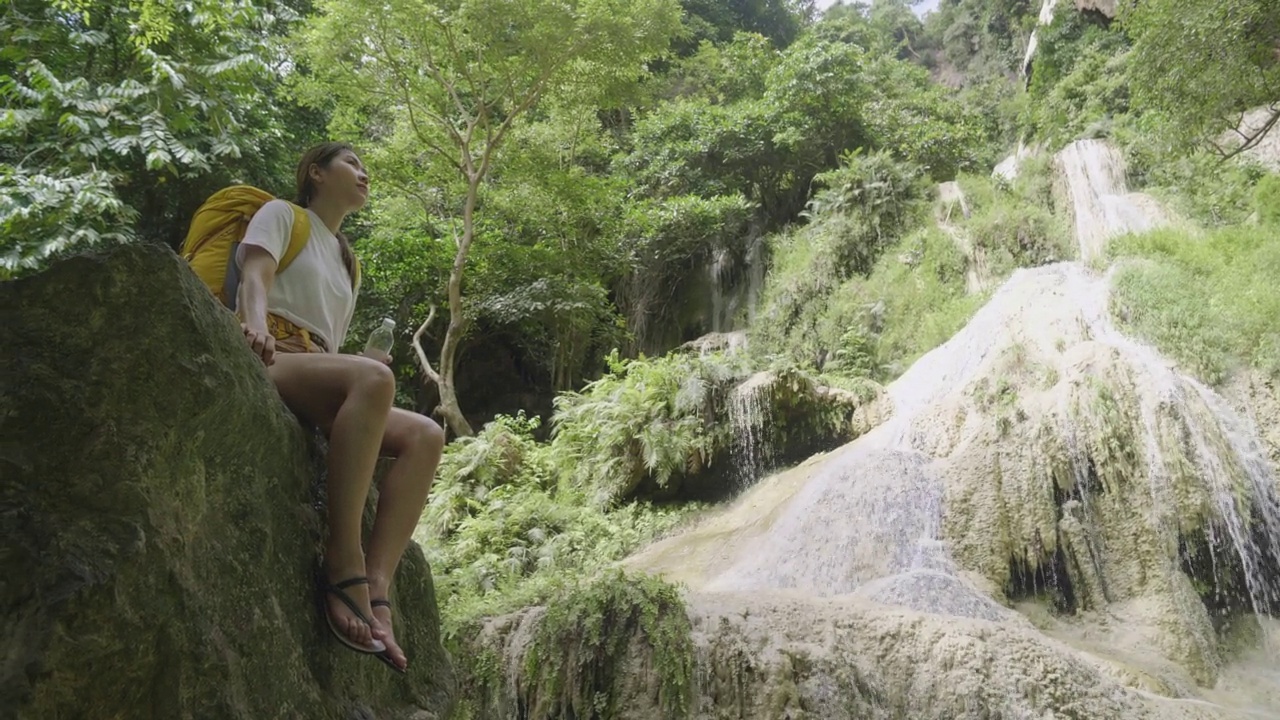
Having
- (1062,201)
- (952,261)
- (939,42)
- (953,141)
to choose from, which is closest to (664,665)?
(952,261)

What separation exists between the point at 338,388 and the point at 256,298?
328 millimetres

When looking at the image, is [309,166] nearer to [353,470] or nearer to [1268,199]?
[353,470]

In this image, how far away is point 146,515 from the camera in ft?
5.27

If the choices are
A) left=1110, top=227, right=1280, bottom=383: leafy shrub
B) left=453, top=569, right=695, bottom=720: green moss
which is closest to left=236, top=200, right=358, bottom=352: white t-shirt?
left=453, top=569, right=695, bottom=720: green moss

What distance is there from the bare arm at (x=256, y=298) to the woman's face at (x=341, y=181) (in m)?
0.43

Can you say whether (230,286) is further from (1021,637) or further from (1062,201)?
(1062,201)

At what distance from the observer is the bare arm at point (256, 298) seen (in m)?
2.09

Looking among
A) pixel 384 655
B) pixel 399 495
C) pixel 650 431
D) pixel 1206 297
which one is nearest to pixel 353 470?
pixel 399 495

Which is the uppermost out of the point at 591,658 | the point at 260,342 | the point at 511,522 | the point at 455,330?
the point at 455,330

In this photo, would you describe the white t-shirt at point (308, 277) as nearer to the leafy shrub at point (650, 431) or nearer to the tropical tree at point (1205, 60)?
the leafy shrub at point (650, 431)

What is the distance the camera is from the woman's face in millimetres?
2551

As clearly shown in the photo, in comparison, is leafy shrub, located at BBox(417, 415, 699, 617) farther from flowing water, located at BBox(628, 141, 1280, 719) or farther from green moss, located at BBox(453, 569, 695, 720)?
green moss, located at BBox(453, 569, 695, 720)

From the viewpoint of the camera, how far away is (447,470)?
9.74 m

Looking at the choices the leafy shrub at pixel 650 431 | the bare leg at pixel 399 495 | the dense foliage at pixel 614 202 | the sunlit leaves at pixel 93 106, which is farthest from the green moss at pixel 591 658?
the leafy shrub at pixel 650 431
